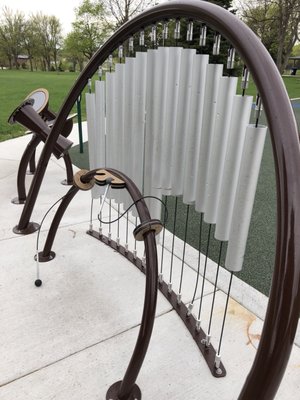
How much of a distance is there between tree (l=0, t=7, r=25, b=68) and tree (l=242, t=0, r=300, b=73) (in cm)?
4270

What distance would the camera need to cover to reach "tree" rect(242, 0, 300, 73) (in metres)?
17.7

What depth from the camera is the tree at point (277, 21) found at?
58.0ft

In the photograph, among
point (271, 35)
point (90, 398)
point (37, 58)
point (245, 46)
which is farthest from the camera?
point (37, 58)

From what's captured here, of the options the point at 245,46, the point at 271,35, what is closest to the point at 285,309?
the point at 245,46

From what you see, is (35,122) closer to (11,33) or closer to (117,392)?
(117,392)

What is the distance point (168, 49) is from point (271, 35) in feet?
94.1

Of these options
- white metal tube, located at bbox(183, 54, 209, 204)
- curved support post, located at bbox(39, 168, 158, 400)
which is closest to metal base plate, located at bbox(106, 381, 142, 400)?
curved support post, located at bbox(39, 168, 158, 400)

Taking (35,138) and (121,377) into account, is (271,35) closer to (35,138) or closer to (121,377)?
(35,138)

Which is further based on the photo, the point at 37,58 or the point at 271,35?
the point at 37,58

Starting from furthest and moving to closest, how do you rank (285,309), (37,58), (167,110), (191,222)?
(37,58), (191,222), (167,110), (285,309)

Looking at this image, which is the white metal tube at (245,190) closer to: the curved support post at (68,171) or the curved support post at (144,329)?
the curved support post at (144,329)

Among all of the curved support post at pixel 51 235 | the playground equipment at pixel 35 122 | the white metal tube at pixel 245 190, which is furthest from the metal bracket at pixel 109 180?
the playground equipment at pixel 35 122

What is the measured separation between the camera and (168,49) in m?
1.76

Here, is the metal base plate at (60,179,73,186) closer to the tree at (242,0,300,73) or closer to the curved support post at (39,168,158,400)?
the curved support post at (39,168,158,400)
